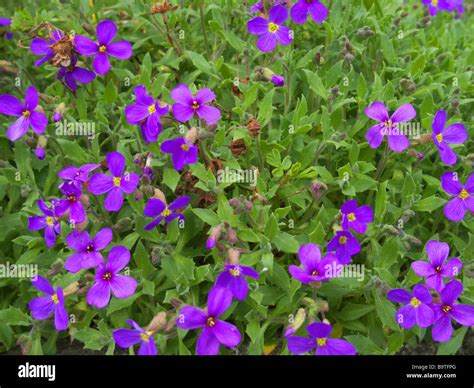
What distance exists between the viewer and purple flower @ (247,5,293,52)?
139 inches

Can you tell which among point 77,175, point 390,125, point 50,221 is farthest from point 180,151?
point 390,125

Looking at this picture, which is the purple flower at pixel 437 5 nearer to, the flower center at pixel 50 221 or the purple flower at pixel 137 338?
the flower center at pixel 50 221

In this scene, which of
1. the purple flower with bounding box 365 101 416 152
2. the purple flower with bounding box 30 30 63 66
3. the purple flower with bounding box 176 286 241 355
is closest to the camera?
the purple flower with bounding box 176 286 241 355

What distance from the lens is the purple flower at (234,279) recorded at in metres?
2.78

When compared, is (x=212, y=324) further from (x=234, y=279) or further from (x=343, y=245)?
(x=343, y=245)

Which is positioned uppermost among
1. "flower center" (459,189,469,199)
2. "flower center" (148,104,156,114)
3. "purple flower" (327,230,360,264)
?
"flower center" (148,104,156,114)

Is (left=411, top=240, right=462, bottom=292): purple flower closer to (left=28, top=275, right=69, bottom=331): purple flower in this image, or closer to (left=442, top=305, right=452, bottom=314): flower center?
(left=442, top=305, right=452, bottom=314): flower center

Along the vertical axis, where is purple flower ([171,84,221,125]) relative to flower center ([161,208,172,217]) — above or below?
above

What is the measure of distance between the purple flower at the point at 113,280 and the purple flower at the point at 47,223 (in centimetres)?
38

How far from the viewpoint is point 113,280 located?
9.92 feet

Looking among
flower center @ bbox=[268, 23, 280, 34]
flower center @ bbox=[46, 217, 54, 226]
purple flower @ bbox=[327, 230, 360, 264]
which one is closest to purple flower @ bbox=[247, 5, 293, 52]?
flower center @ bbox=[268, 23, 280, 34]

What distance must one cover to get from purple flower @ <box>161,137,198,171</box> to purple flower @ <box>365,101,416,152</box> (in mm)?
976
